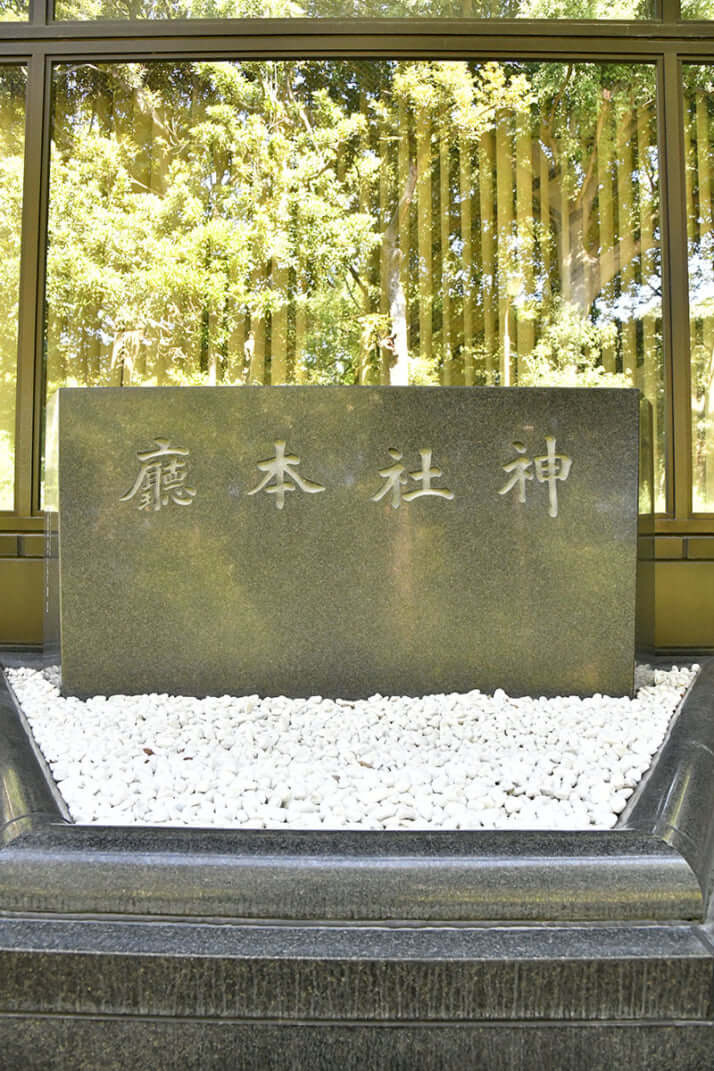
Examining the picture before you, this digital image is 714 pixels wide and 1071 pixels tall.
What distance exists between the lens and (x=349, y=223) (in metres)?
4.26

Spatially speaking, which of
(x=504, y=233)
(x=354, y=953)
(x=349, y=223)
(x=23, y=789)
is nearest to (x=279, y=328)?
(x=349, y=223)

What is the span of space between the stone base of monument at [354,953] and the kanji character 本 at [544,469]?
1.56m

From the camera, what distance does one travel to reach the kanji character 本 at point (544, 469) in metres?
2.78

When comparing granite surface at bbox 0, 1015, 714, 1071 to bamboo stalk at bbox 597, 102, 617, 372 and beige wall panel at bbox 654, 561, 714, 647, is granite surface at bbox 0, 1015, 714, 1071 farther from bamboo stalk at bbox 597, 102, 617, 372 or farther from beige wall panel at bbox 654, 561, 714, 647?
bamboo stalk at bbox 597, 102, 617, 372

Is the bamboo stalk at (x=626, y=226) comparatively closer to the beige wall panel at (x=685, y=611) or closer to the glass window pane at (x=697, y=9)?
the glass window pane at (x=697, y=9)

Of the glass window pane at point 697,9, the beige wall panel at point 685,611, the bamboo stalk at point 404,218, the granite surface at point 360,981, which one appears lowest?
the granite surface at point 360,981

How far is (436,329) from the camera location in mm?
4246

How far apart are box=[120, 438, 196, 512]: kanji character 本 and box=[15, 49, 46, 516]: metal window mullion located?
150 centimetres

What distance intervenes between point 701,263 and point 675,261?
6.8 inches

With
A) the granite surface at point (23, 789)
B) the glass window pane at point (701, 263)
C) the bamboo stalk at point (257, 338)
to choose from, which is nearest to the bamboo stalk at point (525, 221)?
the glass window pane at point (701, 263)

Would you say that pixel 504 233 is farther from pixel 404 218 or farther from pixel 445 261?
pixel 404 218

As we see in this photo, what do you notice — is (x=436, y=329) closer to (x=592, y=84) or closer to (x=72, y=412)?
(x=592, y=84)

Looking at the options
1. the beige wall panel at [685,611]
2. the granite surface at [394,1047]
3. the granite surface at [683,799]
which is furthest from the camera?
the beige wall panel at [685,611]

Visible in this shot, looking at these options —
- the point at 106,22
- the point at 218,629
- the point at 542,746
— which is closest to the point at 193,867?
the point at 542,746
